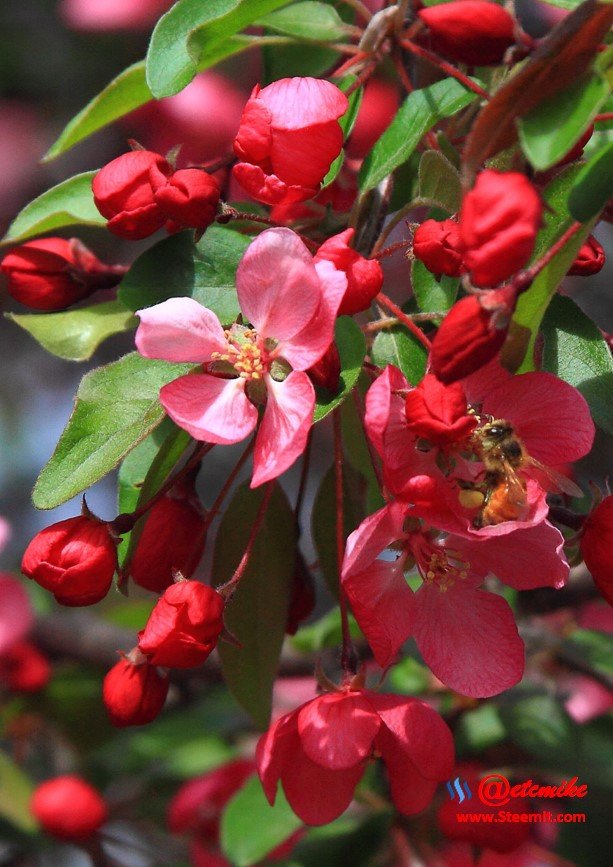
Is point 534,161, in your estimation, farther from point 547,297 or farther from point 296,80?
point 296,80

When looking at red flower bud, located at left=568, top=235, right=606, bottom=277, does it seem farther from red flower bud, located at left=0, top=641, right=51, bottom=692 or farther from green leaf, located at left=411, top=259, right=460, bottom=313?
red flower bud, located at left=0, top=641, right=51, bottom=692

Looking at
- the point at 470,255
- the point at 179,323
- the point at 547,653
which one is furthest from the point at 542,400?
the point at 547,653


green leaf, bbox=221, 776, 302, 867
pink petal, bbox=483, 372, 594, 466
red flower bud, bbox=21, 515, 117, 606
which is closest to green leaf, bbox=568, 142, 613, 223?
pink petal, bbox=483, 372, 594, 466

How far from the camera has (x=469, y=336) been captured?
835 millimetres

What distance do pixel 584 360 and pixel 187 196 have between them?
43 centimetres

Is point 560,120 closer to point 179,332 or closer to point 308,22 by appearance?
point 179,332

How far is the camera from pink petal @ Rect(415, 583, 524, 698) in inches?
41.1

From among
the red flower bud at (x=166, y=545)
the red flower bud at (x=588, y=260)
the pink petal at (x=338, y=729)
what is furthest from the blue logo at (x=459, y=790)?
the red flower bud at (x=588, y=260)

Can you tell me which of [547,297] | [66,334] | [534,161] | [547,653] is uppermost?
[534,161]

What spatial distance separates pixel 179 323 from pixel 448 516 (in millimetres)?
306

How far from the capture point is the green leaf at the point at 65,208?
1276 mm

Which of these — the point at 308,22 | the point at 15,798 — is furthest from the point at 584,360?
the point at 15,798

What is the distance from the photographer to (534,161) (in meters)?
0.78

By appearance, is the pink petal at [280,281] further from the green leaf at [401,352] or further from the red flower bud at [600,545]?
the red flower bud at [600,545]
